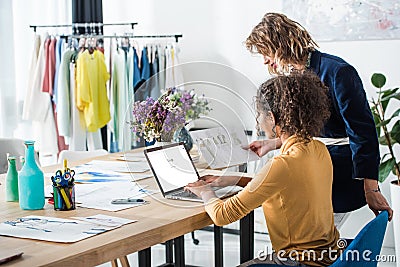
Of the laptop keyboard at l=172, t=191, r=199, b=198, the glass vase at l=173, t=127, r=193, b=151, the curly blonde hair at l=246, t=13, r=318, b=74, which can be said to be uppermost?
the curly blonde hair at l=246, t=13, r=318, b=74

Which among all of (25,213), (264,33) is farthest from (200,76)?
(25,213)

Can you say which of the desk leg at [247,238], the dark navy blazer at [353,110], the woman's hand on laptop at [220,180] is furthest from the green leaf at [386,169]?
the woman's hand on laptop at [220,180]

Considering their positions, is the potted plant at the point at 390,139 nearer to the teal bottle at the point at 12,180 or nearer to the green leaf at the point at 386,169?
the green leaf at the point at 386,169

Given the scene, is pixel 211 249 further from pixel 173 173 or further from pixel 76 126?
pixel 173 173

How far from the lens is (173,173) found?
95.8 inches

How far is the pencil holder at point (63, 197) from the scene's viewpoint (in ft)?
7.42

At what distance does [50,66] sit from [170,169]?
8.91ft

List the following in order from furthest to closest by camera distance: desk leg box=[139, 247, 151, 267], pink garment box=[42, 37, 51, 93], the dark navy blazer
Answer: pink garment box=[42, 37, 51, 93] < the dark navy blazer < desk leg box=[139, 247, 151, 267]

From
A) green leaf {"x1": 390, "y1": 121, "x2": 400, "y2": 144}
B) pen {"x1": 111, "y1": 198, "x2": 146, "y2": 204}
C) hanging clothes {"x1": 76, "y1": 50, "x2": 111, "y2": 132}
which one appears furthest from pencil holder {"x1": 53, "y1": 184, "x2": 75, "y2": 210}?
hanging clothes {"x1": 76, "y1": 50, "x2": 111, "y2": 132}

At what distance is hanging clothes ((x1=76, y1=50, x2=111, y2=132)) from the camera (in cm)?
480

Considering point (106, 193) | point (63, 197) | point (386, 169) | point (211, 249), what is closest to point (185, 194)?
point (106, 193)

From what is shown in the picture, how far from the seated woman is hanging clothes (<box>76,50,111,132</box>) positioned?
262 centimetres

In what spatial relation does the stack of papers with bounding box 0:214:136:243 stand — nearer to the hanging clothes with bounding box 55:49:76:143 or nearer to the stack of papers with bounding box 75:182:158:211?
the stack of papers with bounding box 75:182:158:211

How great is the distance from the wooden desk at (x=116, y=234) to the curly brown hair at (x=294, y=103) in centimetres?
39
